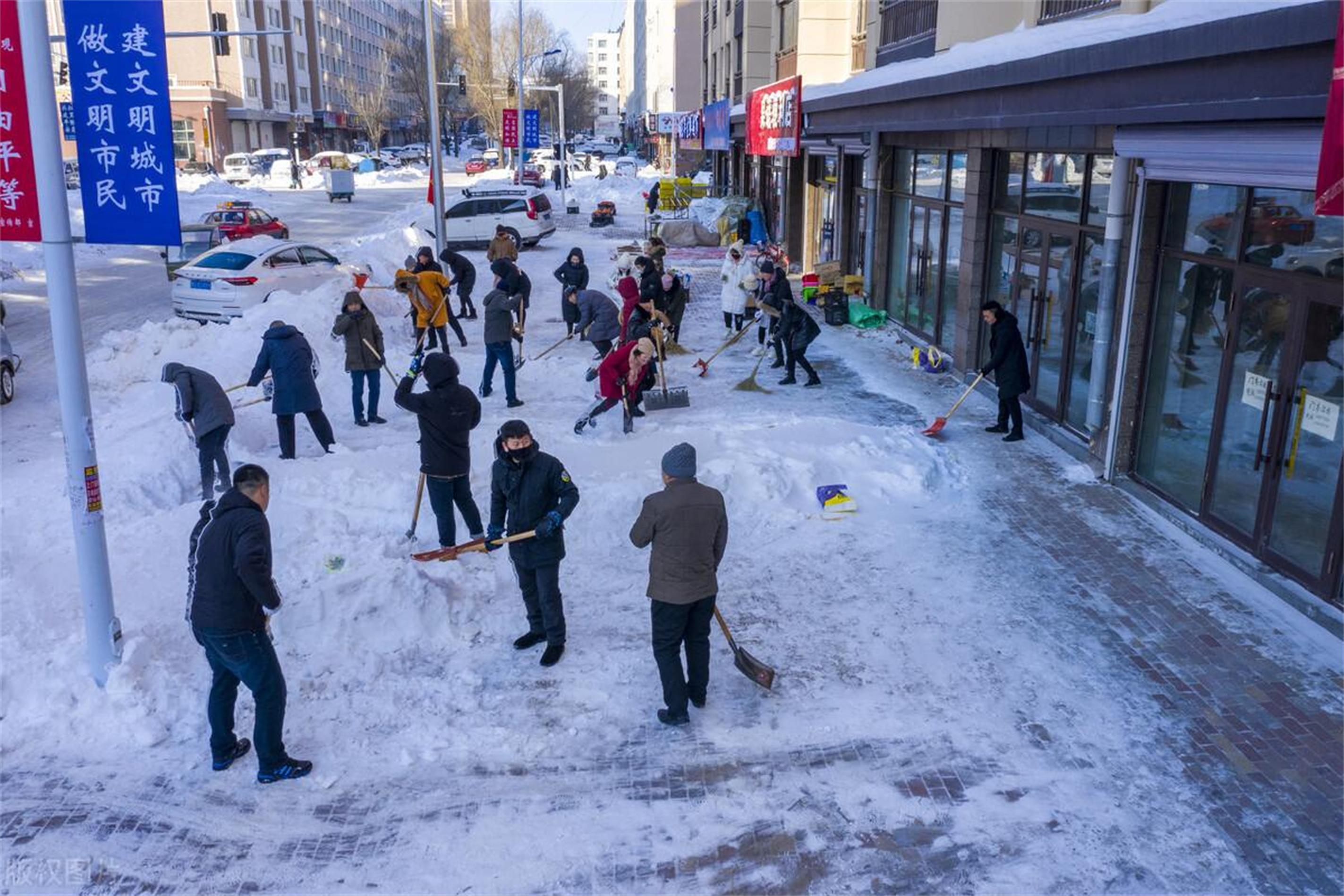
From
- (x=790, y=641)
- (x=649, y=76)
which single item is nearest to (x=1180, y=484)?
(x=790, y=641)

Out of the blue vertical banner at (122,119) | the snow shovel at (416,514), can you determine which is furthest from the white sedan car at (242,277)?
the blue vertical banner at (122,119)

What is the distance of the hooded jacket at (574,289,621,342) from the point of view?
15.0 m

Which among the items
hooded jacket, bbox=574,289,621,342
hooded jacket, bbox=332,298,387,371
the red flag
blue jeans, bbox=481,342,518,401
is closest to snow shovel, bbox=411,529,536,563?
hooded jacket, bbox=332,298,387,371

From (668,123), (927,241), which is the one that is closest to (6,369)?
(927,241)

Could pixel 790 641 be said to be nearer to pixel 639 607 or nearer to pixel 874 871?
pixel 639 607

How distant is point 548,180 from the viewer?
68.5 meters

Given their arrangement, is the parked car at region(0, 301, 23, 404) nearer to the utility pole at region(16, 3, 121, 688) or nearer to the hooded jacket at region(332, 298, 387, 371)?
the hooded jacket at region(332, 298, 387, 371)

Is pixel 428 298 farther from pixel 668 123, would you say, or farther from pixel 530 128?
pixel 668 123

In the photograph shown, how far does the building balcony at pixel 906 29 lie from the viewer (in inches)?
690

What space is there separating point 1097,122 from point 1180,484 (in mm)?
3426

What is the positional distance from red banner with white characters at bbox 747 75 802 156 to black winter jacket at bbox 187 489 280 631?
1816 cm

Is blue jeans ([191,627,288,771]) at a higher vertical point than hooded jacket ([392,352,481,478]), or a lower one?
lower

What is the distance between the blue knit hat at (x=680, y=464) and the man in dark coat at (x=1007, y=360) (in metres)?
6.51

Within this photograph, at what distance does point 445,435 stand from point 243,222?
991 inches
